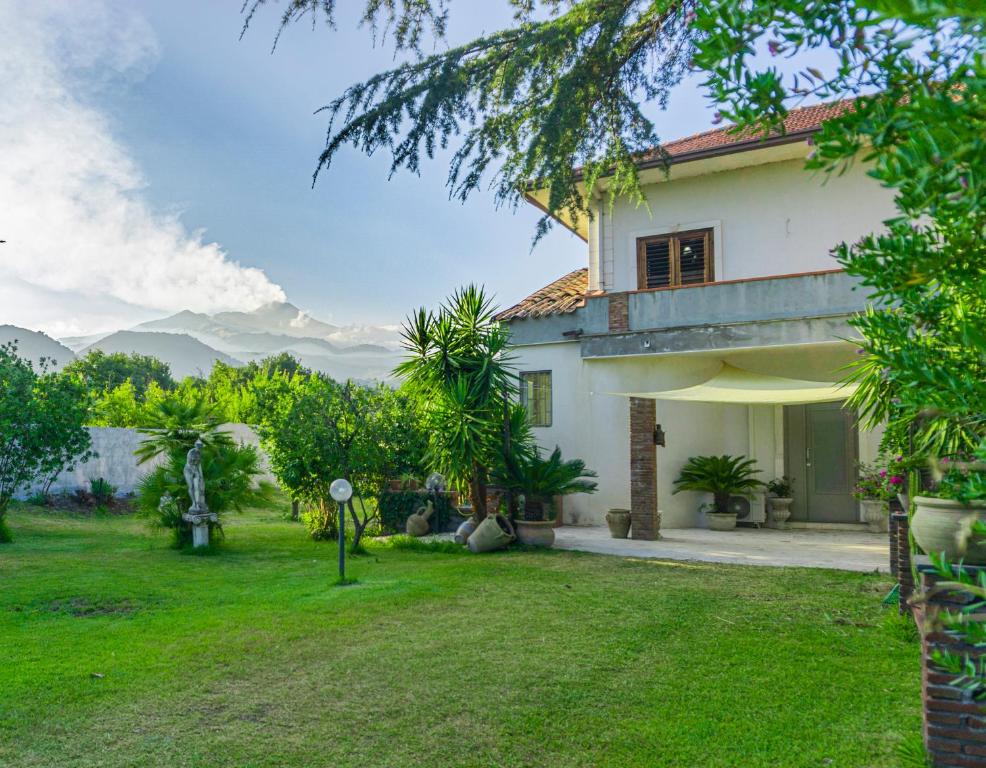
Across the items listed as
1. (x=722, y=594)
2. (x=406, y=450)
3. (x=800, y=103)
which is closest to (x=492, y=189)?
(x=800, y=103)

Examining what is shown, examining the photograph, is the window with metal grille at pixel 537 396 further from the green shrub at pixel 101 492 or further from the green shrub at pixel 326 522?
the green shrub at pixel 101 492

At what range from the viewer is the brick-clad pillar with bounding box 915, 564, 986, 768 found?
402 cm

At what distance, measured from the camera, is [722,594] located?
8766 millimetres

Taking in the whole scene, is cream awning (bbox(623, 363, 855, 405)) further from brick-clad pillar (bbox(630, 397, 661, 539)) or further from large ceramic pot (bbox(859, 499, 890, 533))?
large ceramic pot (bbox(859, 499, 890, 533))

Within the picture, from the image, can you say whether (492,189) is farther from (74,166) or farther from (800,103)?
(74,166)

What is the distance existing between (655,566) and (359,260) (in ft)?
111

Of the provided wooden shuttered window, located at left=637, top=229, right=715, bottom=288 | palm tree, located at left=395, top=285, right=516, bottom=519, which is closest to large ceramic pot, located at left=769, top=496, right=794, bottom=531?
wooden shuttered window, located at left=637, top=229, right=715, bottom=288

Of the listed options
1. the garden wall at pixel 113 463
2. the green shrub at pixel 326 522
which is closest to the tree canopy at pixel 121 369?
the garden wall at pixel 113 463

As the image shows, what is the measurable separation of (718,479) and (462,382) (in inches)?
243

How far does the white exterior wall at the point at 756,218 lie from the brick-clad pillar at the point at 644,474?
11.1ft

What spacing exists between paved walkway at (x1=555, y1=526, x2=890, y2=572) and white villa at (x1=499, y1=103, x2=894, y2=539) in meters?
0.78

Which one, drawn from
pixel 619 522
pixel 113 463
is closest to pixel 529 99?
pixel 619 522

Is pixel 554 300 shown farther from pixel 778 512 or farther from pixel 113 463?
pixel 113 463

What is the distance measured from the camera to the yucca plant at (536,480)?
43.1 feet
